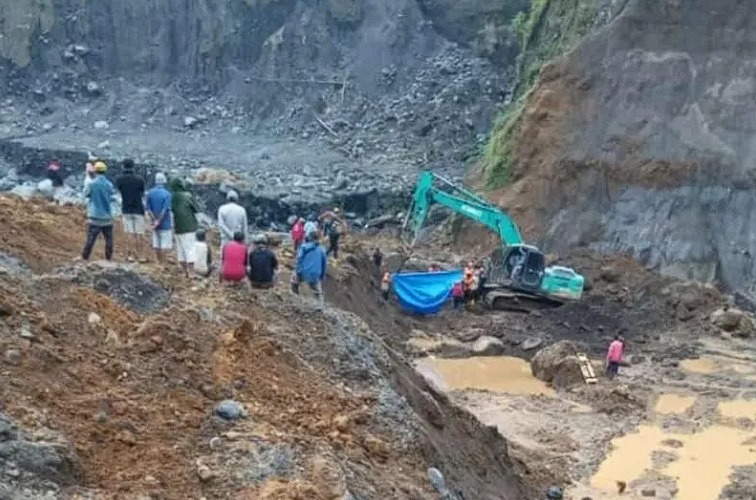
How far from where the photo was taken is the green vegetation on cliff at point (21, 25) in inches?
1686

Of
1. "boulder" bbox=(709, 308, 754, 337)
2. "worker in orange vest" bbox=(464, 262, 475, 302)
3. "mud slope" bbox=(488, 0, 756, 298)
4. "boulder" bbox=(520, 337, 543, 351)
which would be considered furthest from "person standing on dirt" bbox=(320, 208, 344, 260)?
"boulder" bbox=(709, 308, 754, 337)

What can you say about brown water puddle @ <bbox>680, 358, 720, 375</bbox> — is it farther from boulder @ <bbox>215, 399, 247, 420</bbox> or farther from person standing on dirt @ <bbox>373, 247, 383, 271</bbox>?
boulder @ <bbox>215, 399, 247, 420</bbox>

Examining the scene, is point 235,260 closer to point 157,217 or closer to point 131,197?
point 157,217

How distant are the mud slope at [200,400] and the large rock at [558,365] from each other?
7.41 m

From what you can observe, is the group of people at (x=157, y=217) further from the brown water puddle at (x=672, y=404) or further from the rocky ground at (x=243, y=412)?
the brown water puddle at (x=672, y=404)

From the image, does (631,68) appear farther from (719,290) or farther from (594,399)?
(594,399)

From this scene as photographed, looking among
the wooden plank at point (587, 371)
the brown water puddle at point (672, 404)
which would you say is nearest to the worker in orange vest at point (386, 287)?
the wooden plank at point (587, 371)

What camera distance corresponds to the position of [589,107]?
99.0 ft

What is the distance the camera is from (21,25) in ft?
141

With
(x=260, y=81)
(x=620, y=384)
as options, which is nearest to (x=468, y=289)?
(x=620, y=384)

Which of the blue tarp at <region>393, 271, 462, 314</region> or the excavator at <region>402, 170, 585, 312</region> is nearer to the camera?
the blue tarp at <region>393, 271, 462, 314</region>

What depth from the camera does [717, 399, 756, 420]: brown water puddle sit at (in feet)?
63.9

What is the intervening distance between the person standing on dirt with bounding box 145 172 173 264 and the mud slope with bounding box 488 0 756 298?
16.5 metres

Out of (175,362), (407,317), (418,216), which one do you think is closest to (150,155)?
(418,216)
